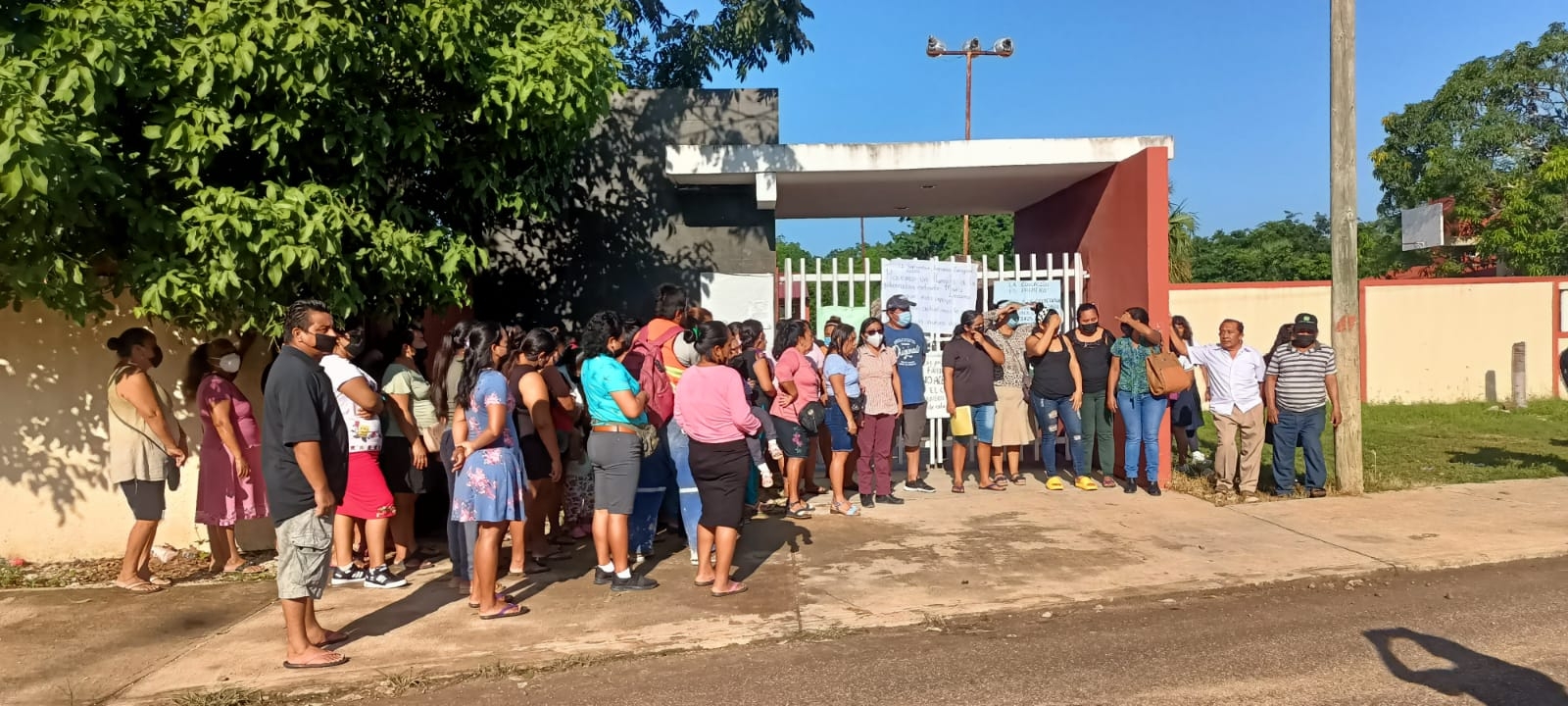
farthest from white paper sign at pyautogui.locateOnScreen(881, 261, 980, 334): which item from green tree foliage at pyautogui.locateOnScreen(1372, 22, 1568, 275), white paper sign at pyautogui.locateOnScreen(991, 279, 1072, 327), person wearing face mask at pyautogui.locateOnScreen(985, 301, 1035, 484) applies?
green tree foliage at pyautogui.locateOnScreen(1372, 22, 1568, 275)

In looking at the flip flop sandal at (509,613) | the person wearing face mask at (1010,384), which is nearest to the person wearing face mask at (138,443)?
the flip flop sandal at (509,613)

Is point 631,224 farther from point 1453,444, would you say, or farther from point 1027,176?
point 1453,444

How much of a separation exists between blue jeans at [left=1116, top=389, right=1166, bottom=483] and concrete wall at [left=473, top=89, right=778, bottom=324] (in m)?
3.44

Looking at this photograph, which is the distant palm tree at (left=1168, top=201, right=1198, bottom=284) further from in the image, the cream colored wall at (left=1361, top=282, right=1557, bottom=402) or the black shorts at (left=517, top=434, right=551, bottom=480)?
the black shorts at (left=517, top=434, right=551, bottom=480)

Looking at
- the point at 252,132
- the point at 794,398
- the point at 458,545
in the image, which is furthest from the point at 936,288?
the point at 252,132

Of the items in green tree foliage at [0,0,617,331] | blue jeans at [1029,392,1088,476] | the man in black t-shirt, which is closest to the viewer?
the man in black t-shirt

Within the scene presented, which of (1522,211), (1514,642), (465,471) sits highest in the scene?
(1522,211)

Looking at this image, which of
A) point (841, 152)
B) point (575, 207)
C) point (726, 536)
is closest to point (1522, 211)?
point (841, 152)

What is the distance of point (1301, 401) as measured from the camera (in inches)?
338

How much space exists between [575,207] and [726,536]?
183 inches

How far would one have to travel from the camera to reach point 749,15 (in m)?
14.0

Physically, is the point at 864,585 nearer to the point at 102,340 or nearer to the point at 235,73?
the point at 235,73

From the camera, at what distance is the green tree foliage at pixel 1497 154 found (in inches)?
917

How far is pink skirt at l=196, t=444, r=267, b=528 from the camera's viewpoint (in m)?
6.66
